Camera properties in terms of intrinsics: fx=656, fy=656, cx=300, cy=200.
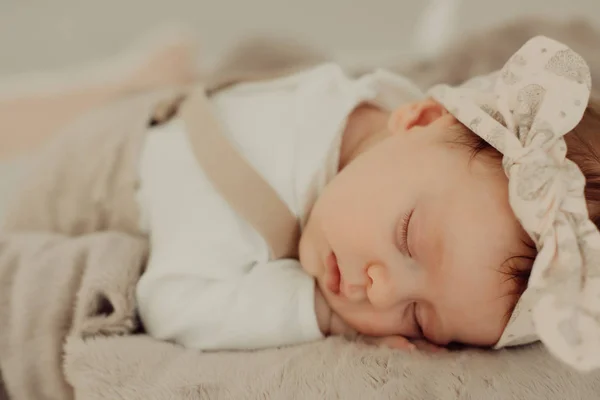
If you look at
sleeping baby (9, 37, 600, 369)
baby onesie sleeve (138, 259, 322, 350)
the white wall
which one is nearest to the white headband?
sleeping baby (9, 37, 600, 369)

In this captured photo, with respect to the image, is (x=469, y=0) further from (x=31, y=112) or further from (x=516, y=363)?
(x=516, y=363)

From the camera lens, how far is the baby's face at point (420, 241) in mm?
678

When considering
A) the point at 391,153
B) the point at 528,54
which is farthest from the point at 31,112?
the point at 528,54

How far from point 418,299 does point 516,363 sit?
0.12 metres

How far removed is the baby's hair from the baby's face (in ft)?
0.03

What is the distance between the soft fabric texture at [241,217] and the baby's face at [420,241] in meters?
0.07

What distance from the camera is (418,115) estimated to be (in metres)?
0.85

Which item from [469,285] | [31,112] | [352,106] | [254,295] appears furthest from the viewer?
[31,112]

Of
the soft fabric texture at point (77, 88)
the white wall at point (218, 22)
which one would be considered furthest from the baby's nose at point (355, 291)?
the white wall at point (218, 22)

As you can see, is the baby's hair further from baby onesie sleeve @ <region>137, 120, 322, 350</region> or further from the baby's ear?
baby onesie sleeve @ <region>137, 120, 322, 350</region>

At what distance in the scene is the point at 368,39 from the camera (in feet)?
5.50

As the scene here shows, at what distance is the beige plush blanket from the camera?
0.66m

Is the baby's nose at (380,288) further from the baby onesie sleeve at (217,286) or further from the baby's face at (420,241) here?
the baby onesie sleeve at (217,286)

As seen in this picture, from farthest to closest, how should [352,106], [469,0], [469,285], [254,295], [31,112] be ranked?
1. [469,0]
2. [31,112]
3. [352,106]
4. [254,295]
5. [469,285]
